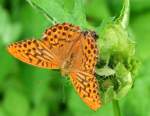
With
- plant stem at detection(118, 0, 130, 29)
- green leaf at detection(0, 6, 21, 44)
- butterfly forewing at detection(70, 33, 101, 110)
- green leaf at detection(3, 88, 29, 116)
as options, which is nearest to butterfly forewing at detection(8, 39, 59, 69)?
butterfly forewing at detection(70, 33, 101, 110)

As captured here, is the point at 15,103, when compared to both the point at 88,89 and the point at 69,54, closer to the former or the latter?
the point at 69,54

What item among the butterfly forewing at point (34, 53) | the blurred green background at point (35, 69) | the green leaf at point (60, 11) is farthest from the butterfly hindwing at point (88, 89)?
the blurred green background at point (35, 69)

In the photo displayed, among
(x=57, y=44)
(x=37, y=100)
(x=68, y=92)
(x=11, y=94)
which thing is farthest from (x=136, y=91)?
(x=57, y=44)

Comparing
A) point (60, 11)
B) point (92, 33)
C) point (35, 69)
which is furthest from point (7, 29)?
point (92, 33)

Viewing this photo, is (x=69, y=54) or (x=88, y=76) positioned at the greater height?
(x=69, y=54)

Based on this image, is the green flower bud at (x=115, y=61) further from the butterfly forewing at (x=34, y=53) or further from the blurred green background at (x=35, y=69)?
the blurred green background at (x=35, y=69)

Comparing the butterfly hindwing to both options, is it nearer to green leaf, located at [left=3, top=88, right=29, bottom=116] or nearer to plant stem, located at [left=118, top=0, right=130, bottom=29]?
plant stem, located at [left=118, top=0, right=130, bottom=29]
